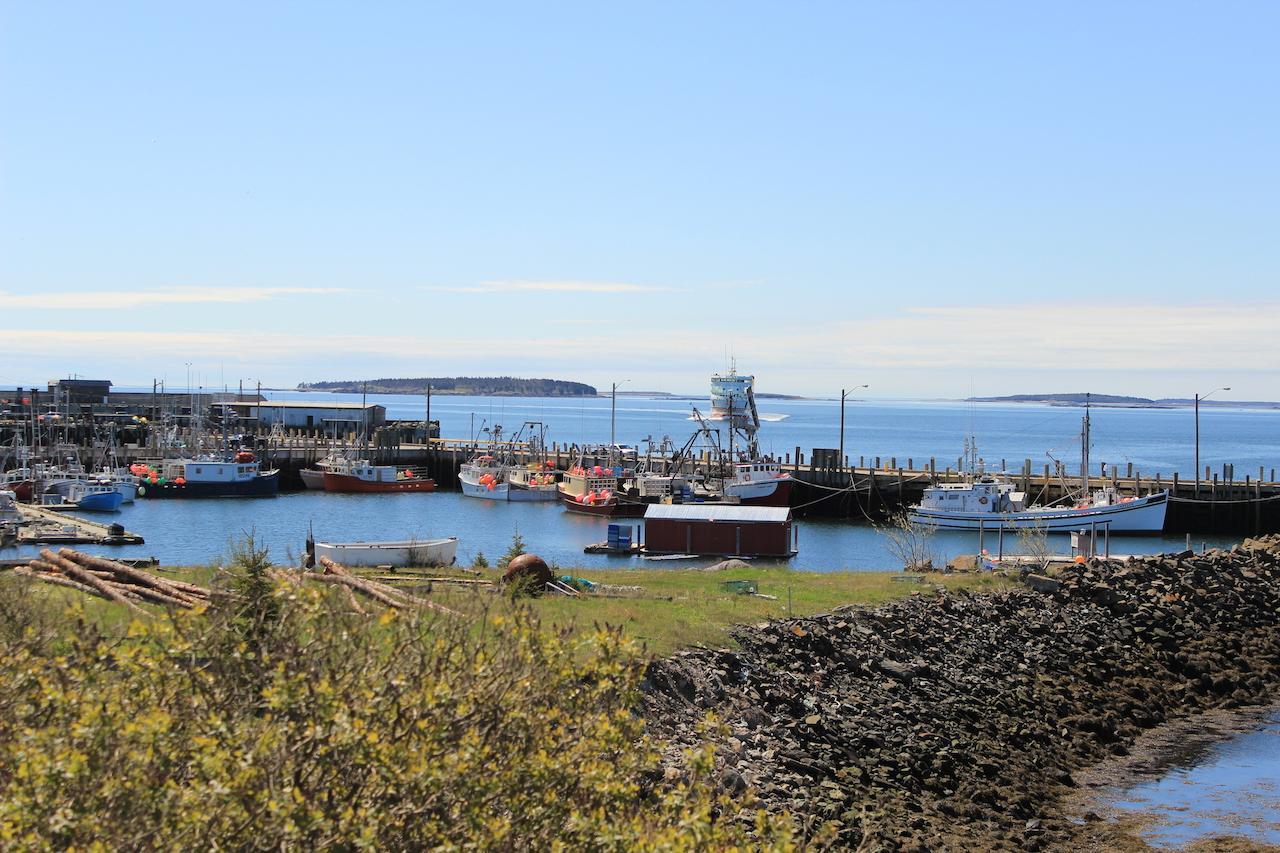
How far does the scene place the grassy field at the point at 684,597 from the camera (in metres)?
22.3

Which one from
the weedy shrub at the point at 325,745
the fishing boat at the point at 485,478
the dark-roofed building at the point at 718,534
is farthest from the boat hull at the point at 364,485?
the weedy shrub at the point at 325,745

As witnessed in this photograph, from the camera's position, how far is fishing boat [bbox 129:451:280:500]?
89812 mm

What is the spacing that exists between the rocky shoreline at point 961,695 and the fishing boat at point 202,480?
6955 cm

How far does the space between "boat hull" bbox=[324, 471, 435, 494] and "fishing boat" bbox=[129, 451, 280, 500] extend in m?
5.20

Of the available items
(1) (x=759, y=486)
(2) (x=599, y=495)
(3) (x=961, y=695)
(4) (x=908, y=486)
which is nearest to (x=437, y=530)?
(2) (x=599, y=495)

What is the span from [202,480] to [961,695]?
76.5 metres

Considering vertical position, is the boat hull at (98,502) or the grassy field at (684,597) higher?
the grassy field at (684,597)

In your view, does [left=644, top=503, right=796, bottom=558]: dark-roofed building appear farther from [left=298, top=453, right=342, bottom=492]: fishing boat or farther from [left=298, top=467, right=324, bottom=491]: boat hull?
[left=298, top=467, right=324, bottom=491]: boat hull

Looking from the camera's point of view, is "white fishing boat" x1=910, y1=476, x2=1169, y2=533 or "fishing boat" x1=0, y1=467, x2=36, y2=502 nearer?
"white fishing boat" x1=910, y1=476, x2=1169, y2=533

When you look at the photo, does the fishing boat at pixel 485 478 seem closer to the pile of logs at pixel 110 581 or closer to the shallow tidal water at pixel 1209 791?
the pile of logs at pixel 110 581

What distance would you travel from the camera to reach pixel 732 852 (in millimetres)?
8336

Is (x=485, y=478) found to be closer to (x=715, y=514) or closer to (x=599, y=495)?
(x=599, y=495)

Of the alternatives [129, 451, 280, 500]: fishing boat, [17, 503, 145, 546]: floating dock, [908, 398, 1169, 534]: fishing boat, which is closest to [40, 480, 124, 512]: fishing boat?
[129, 451, 280, 500]: fishing boat

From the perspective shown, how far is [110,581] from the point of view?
892 inches
